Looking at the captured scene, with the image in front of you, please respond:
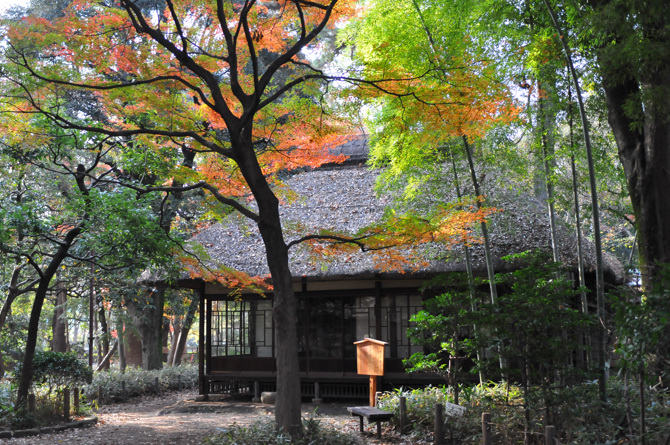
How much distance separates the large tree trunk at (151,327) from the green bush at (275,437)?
1024 centimetres

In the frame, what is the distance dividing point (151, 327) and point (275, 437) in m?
11.5

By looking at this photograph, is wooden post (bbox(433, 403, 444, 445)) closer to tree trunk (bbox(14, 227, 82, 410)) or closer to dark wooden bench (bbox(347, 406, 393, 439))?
dark wooden bench (bbox(347, 406, 393, 439))

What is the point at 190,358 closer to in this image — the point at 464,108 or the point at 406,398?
the point at 406,398

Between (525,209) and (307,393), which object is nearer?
(525,209)

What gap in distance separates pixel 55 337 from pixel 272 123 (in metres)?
16.7

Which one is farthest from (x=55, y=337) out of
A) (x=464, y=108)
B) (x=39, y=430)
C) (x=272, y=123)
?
(x=464, y=108)

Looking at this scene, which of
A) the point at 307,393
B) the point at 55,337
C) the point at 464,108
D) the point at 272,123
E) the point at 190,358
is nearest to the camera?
the point at 464,108

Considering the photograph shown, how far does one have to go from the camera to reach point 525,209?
11758mm

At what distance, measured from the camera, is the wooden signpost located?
9.94m

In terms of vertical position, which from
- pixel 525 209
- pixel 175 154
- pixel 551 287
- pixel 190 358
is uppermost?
pixel 175 154

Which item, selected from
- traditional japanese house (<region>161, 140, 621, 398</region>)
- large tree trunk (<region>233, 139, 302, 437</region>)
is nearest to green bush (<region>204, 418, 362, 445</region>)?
large tree trunk (<region>233, 139, 302, 437</region>)

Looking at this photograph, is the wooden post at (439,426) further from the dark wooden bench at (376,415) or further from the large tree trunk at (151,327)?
the large tree trunk at (151,327)

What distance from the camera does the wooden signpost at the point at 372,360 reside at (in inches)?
391

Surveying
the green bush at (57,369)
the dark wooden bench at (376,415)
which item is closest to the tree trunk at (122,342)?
the green bush at (57,369)
